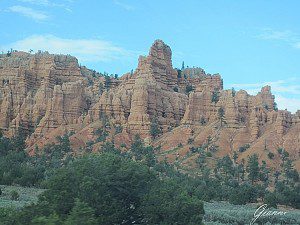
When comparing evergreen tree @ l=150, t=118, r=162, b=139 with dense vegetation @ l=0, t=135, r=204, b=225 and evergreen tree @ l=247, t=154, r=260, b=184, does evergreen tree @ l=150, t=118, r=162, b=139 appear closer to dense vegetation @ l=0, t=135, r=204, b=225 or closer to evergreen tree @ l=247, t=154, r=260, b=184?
evergreen tree @ l=247, t=154, r=260, b=184

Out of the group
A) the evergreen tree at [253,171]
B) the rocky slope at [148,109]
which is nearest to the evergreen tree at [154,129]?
the rocky slope at [148,109]

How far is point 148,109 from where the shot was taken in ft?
334

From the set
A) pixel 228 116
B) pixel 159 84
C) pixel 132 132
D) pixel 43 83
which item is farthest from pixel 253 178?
pixel 43 83

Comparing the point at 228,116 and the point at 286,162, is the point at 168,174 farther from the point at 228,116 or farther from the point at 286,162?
the point at 228,116

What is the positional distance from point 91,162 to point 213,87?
3241 inches

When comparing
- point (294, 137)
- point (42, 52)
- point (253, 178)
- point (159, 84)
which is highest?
point (42, 52)

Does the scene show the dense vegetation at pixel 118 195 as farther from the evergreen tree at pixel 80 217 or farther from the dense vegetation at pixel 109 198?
the evergreen tree at pixel 80 217

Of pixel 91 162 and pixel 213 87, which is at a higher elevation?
pixel 213 87

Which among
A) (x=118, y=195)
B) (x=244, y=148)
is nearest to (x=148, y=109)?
(x=244, y=148)

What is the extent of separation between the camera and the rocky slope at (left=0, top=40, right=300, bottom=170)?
89625 millimetres

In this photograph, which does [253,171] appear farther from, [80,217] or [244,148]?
[80,217]

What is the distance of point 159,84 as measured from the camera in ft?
353

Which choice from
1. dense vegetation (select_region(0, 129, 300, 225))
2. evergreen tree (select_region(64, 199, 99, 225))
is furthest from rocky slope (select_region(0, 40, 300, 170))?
evergreen tree (select_region(64, 199, 99, 225))

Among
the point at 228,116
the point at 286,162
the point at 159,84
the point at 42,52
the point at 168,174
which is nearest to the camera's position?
the point at 168,174
